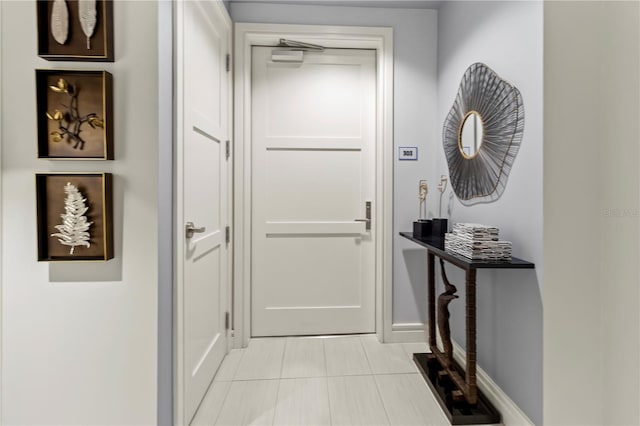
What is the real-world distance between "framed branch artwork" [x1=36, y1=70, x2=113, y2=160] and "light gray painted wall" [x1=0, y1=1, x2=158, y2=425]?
4 centimetres

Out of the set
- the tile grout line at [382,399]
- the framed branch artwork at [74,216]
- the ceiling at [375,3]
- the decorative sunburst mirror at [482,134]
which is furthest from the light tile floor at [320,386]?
the ceiling at [375,3]

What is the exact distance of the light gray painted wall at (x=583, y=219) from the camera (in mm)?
1439

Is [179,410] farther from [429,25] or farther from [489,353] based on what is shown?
[429,25]

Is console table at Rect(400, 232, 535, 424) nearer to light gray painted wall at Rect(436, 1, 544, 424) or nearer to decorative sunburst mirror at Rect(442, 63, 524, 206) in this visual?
light gray painted wall at Rect(436, 1, 544, 424)

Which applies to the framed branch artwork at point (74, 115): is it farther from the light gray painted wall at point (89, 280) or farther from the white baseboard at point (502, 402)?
the white baseboard at point (502, 402)

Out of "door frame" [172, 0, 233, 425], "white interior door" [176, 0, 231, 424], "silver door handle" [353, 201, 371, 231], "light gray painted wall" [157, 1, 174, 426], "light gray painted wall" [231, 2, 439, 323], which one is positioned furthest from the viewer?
"silver door handle" [353, 201, 371, 231]

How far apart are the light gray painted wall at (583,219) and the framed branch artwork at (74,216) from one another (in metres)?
1.77

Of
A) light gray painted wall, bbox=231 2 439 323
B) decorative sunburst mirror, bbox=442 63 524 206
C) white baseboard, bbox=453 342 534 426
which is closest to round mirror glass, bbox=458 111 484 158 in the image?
decorative sunburst mirror, bbox=442 63 524 206

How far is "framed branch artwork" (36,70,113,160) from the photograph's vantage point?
1186mm

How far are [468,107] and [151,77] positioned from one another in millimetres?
1757

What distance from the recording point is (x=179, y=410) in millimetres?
1476

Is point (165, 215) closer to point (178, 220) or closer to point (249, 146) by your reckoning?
point (178, 220)

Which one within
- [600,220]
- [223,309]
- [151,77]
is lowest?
[223,309]

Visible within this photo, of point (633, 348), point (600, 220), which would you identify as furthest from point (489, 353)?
point (600, 220)
